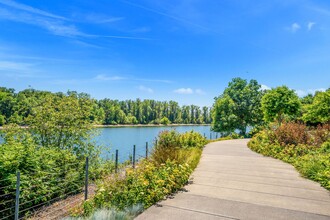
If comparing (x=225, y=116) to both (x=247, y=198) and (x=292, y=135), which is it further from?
(x=247, y=198)

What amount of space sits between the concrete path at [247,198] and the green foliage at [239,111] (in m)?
20.8

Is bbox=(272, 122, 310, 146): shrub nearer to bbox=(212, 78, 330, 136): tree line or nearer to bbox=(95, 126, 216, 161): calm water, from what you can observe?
bbox=(95, 126, 216, 161): calm water

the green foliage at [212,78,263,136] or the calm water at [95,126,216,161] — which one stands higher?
the green foliage at [212,78,263,136]

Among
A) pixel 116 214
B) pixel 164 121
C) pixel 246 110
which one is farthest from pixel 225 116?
pixel 164 121

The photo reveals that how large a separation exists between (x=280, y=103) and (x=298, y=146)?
1402 cm

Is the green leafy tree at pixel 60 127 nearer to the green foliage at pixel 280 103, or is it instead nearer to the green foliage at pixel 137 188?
the green foliage at pixel 137 188

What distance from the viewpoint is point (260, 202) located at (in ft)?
14.5

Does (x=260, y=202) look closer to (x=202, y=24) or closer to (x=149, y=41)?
(x=202, y=24)

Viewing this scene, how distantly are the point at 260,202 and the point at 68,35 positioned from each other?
12.6 metres

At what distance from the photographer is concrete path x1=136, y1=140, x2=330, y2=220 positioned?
382 centimetres

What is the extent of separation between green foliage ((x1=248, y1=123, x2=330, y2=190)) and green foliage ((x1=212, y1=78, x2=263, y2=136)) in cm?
1478

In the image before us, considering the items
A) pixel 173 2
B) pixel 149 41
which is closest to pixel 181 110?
pixel 149 41

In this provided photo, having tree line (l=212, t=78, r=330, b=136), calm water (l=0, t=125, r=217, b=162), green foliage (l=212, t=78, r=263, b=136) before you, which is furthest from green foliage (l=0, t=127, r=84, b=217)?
green foliage (l=212, t=78, r=263, b=136)

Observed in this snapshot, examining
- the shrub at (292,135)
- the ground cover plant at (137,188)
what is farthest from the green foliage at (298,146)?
the ground cover plant at (137,188)
